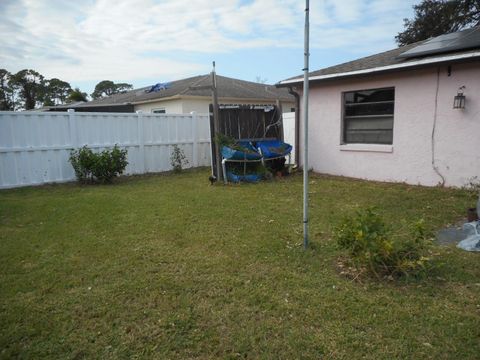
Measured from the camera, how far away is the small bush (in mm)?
8688

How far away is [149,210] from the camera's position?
623cm

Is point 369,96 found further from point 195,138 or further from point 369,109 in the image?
point 195,138

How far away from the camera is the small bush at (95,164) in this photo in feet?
28.5

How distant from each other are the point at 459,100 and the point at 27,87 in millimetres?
54054

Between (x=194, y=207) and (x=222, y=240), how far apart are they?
187 centimetres

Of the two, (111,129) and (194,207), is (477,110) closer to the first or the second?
(194,207)

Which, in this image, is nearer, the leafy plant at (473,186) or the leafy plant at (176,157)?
the leafy plant at (473,186)

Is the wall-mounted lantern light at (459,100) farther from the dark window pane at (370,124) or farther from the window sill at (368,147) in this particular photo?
the window sill at (368,147)

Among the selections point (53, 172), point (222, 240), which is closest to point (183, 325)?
point (222, 240)

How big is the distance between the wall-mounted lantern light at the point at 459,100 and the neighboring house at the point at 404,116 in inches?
1.0

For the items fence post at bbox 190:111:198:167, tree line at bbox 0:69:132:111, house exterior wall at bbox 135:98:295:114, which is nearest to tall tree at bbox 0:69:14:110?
tree line at bbox 0:69:132:111

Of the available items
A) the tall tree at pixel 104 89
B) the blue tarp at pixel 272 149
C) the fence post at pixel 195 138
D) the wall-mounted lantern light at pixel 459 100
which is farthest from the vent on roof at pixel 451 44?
the tall tree at pixel 104 89

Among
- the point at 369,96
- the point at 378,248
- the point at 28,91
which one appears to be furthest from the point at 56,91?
the point at 378,248

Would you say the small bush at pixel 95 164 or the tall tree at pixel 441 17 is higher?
the tall tree at pixel 441 17
